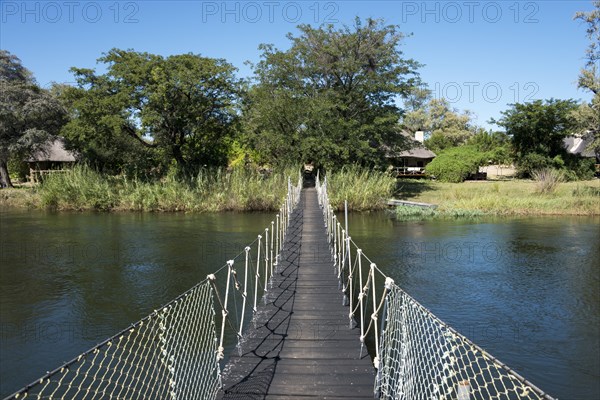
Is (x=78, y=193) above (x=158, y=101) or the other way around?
the other way around

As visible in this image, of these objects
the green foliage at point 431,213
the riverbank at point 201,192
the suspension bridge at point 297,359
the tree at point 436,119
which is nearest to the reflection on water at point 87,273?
the suspension bridge at point 297,359

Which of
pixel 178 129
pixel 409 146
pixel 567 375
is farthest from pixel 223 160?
pixel 567 375

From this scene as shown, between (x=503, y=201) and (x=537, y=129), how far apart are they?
14.1 metres

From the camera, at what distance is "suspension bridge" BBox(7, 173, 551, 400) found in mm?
4629

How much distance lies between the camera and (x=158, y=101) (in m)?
25.0

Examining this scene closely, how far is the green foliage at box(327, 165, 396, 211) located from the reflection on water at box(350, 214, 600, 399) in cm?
406

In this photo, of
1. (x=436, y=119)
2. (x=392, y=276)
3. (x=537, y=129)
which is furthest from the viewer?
(x=436, y=119)

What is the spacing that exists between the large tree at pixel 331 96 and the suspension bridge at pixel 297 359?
18.2m

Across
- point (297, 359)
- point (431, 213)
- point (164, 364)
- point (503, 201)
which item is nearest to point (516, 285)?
point (297, 359)

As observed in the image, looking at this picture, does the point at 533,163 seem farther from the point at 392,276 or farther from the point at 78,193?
the point at 78,193

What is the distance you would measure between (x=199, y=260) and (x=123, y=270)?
84.7 inches

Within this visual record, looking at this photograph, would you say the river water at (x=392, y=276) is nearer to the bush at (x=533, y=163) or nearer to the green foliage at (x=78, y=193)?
the green foliage at (x=78, y=193)

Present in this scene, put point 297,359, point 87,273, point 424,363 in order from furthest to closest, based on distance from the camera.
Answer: point 87,273
point 424,363
point 297,359

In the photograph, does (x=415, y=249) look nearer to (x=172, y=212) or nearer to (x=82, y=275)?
(x=82, y=275)
